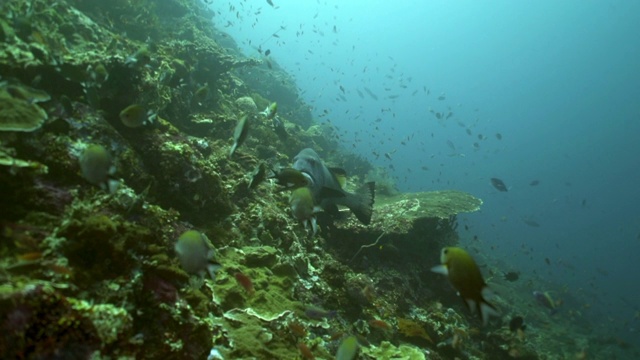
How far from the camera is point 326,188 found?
6.30 m

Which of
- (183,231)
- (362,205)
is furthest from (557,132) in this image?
(183,231)

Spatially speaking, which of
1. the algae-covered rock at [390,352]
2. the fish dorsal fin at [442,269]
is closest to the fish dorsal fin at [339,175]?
the algae-covered rock at [390,352]

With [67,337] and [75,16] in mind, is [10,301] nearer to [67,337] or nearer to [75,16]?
[67,337]

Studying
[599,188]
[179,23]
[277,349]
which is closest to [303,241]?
[277,349]

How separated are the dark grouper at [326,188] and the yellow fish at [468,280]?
2903 millimetres

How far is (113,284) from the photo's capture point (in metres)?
2.85

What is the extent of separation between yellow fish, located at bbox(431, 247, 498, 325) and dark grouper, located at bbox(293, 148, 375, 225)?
2.90 m

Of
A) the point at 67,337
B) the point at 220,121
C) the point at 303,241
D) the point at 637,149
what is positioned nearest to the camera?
the point at 67,337

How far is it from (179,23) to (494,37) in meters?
224

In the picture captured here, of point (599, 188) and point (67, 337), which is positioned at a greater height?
point (599, 188)

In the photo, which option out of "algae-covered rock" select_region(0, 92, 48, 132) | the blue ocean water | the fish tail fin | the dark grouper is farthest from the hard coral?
the blue ocean water

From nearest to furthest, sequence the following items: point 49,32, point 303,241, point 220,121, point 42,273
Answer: point 42,273
point 49,32
point 303,241
point 220,121

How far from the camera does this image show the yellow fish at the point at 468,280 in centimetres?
222

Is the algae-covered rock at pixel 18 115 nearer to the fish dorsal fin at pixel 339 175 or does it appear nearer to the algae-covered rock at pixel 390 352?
the fish dorsal fin at pixel 339 175
